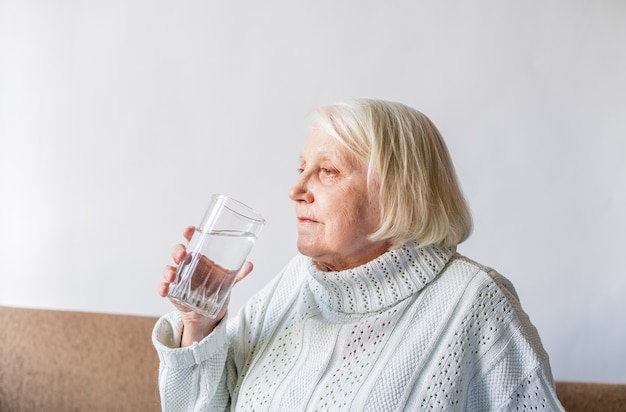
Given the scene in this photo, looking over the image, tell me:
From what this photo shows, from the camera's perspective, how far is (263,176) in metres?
2.30

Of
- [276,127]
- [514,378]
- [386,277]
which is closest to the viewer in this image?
[514,378]

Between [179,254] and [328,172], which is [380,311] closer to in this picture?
[328,172]

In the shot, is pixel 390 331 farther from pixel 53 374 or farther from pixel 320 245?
pixel 53 374

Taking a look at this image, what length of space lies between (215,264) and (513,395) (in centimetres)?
54

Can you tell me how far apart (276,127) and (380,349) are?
3.66 feet

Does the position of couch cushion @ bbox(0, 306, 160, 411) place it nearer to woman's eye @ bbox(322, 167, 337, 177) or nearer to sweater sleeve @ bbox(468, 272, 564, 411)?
woman's eye @ bbox(322, 167, 337, 177)

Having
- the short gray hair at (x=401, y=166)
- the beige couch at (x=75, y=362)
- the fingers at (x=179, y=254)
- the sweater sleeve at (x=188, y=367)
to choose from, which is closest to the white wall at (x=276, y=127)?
the beige couch at (x=75, y=362)

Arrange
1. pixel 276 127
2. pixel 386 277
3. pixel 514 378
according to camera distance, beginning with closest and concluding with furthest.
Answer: pixel 514 378
pixel 386 277
pixel 276 127

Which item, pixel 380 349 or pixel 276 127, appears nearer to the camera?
pixel 380 349

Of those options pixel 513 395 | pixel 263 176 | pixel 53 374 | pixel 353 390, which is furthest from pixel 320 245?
pixel 53 374

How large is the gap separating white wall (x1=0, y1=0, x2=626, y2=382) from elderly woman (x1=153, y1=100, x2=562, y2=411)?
0.78 meters

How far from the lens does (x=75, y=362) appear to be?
91.7 inches

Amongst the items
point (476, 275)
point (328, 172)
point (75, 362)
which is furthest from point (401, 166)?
point (75, 362)

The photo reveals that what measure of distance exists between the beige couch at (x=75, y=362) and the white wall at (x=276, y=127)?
8 centimetres
